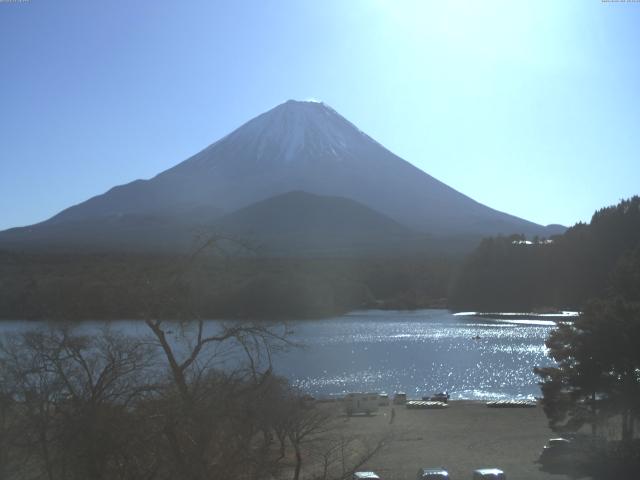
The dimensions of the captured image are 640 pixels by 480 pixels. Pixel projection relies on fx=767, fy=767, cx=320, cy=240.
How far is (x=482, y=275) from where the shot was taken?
1984 inches

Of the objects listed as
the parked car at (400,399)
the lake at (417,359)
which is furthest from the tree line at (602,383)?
the parked car at (400,399)

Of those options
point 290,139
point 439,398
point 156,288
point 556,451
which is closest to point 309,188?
point 290,139

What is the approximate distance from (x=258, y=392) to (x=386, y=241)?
65.4 m

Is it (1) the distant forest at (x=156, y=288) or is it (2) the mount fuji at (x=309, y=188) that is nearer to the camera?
(1) the distant forest at (x=156, y=288)

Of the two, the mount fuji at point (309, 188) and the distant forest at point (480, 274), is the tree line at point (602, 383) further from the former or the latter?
the mount fuji at point (309, 188)

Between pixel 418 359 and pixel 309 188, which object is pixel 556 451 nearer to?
pixel 418 359

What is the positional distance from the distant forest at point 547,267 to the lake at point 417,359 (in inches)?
321

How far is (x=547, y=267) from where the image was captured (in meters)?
49.4

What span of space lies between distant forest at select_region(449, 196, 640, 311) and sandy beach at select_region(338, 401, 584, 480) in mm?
31466

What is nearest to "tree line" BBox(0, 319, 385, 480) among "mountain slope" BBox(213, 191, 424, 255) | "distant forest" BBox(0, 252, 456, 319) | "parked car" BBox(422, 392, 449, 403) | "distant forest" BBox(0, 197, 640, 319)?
"distant forest" BBox(0, 252, 456, 319)

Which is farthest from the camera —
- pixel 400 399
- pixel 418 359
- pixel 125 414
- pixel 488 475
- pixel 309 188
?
pixel 309 188

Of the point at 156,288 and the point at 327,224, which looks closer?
the point at 156,288

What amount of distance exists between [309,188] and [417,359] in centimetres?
5574

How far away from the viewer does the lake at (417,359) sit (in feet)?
63.4
